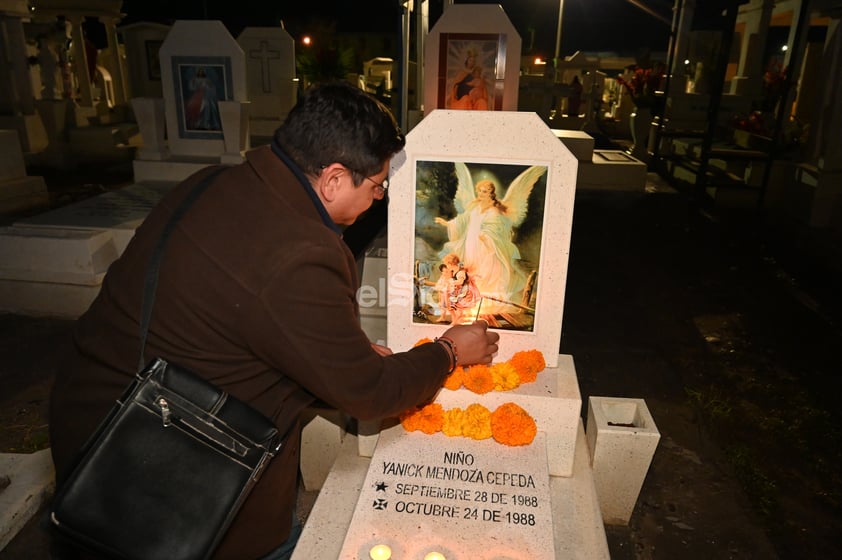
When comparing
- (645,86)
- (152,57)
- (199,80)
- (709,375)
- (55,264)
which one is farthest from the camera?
(152,57)

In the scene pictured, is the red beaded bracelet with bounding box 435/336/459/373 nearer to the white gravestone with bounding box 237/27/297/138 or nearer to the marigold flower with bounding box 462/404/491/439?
the marigold flower with bounding box 462/404/491/439

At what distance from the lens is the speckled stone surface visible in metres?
2.51

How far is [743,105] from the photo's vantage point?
452 inches

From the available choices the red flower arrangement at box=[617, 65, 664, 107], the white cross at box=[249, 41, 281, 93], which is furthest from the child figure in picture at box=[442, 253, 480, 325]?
the red flower arrangement at box=[617, 65, 664, 107]

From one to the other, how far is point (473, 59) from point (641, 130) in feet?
19.3

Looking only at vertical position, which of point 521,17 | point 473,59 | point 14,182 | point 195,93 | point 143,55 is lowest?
point 14,182

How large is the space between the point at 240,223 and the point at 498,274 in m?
1.41

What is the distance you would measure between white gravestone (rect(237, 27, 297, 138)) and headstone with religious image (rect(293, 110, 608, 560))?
1043cm

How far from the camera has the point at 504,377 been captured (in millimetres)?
2301

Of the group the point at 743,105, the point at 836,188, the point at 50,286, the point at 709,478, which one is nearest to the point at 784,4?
the point at 743,105

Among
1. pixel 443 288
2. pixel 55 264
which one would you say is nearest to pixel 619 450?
pixel 443 288

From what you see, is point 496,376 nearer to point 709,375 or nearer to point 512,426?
point 512,426

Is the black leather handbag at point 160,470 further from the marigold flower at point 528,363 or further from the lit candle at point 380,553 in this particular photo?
the marigold flower at point 528,363

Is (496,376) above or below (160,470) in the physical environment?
below
